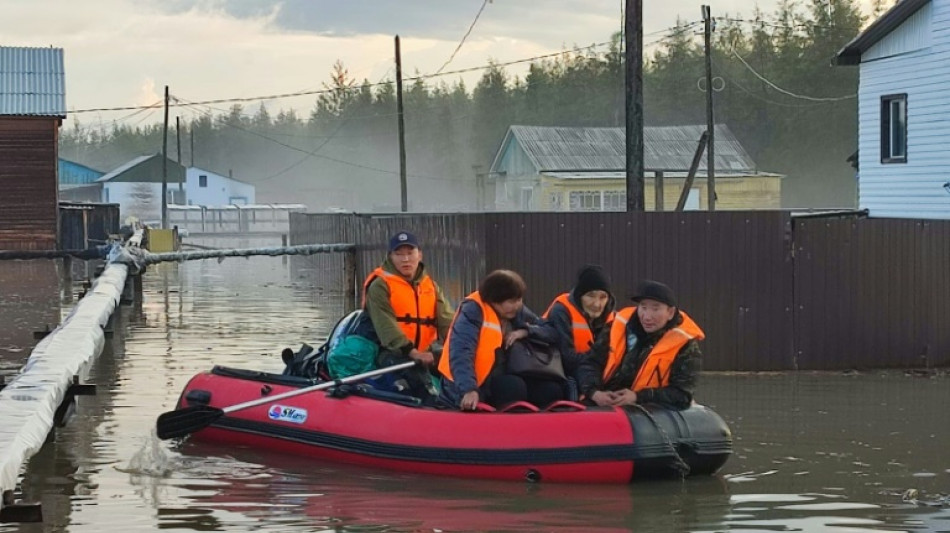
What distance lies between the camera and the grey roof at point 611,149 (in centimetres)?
6178

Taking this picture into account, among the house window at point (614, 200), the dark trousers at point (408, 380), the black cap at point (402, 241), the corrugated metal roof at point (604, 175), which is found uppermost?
the corrugated metal roof at point (604, 175)

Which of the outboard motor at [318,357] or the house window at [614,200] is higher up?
the house window at [614,200]

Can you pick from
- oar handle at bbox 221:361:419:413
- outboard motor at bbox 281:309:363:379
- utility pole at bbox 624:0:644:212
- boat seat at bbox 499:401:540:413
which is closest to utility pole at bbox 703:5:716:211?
utility pole at bbox 624:0:644:212

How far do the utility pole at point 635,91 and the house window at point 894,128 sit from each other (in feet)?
27.7

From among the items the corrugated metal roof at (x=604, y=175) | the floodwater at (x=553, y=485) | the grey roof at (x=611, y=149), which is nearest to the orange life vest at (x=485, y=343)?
the floodwater at (x=553, y=485)

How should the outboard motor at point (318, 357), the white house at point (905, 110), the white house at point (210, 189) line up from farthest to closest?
the white house at point (210, 189)
the white house at point (905, 110)
the outboard motor at point (318, 357)

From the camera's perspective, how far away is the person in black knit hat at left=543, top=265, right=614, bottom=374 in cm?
1056

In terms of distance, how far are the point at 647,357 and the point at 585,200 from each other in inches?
2031

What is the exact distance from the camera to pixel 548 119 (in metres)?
106

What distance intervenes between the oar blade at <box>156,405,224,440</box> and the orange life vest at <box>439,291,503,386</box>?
2.02 m

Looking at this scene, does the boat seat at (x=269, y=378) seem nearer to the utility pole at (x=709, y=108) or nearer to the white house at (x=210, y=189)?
the utility pole at (x=709, y=108)

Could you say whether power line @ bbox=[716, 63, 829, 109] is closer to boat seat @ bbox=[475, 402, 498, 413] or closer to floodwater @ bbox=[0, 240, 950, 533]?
floodwater @ bbox=[0, 240, 950, 533]

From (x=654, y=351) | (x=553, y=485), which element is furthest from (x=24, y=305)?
(x=654, y=351)

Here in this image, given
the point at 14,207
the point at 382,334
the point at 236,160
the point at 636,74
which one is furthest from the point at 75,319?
the point at 236,160
